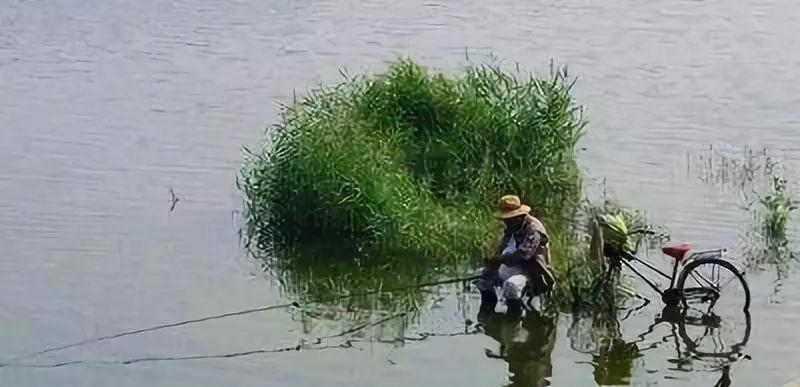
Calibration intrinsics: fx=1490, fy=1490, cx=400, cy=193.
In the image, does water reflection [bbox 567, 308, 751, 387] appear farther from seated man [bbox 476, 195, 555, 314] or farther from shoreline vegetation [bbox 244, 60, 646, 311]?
shoreline vegetation [bbox 244, 60, 646, 311]

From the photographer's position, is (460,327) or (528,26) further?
(528,26)

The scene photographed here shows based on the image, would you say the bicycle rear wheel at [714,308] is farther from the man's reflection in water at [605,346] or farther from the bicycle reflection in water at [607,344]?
the man's reflection in water at [605,346]

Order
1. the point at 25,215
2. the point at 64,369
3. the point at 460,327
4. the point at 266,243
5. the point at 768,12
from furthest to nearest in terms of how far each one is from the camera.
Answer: the point at 768,12 → the point at 25,215 → the point at 266,243 → the point at 460,327 → the point at 64,369

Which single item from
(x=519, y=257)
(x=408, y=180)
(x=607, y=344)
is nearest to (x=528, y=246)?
(x=519, y=257)

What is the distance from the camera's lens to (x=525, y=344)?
491 inches

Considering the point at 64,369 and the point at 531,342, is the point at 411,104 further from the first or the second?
the point at 64,369

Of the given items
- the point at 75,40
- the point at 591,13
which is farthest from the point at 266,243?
the point at 591,13

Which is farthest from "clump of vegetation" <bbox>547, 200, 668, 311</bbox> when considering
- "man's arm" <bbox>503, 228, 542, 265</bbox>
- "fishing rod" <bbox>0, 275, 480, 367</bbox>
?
"fishing rod" <bbox>0, 275, 480, 367</bbox>

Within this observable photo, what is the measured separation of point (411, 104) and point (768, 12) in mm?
17787

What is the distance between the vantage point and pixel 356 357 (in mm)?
12289

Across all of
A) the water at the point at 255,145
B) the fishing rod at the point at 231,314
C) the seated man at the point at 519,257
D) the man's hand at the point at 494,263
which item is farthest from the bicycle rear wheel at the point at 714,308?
the fishing rod at the point at 231,314

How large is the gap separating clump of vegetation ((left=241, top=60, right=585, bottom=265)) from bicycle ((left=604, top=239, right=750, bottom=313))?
7.40ft

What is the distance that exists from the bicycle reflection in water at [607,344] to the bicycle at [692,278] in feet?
0.55

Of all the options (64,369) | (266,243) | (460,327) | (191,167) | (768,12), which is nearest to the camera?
(64,369)
